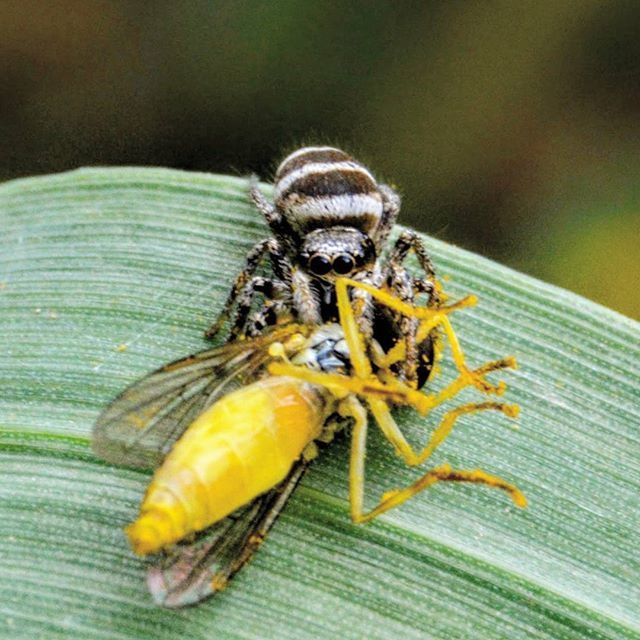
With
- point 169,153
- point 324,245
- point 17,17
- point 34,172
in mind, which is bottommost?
point 34,172

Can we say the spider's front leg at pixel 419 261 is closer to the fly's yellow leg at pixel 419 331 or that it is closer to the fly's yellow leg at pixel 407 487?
the fly's yellow leg at pixel 419 331

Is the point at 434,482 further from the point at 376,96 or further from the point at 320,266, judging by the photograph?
the point at 376,96

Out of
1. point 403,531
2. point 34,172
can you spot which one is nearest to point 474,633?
point 403,531

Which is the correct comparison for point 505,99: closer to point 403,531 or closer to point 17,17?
point 17,17

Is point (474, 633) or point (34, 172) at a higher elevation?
point (474, 633)

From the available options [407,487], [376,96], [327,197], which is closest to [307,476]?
[407,487]

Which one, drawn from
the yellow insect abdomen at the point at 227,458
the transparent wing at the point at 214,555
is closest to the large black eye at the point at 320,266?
the yellow insect abdomen at the point at 227,458
